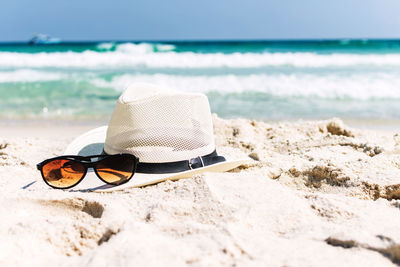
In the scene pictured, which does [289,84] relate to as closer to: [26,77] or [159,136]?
[26,77]

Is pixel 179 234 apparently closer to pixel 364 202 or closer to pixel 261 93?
pixel 364 202

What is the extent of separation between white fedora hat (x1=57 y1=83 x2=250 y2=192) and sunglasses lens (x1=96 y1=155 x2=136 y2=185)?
1.7 inches

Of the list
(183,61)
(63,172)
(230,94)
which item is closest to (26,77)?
(230,94)

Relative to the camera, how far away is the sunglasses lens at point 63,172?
2.09 meters

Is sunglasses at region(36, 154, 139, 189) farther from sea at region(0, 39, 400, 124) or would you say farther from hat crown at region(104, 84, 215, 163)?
sea at region(0, 39, 400, 124)

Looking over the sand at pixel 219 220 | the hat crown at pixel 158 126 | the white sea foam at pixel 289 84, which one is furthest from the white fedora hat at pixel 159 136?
the white sea foam at pixel 289 84

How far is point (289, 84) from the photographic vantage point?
9203 millimetres

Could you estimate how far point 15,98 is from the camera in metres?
7.84

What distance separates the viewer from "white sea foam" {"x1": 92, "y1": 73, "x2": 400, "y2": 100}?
27.3 ft

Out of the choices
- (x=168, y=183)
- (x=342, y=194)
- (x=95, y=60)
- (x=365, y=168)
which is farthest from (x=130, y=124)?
(x=95, y=60)

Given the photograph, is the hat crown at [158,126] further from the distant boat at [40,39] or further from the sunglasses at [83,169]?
the distant boat at [40,39]

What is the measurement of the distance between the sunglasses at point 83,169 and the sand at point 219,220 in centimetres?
10

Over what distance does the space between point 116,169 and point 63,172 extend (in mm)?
285

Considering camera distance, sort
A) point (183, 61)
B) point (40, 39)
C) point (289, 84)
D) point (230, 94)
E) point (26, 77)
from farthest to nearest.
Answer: point (40, 39), point (183, 61), point (26, 77), point (289, 84), point (230, 94)
